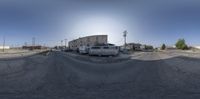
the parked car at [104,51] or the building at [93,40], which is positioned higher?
the building at [93,40]

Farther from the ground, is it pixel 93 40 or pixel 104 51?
pixel 93 40

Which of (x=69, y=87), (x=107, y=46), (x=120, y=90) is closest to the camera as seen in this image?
(x=120, y=90)

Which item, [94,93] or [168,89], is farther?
[168,89]

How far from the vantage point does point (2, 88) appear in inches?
338

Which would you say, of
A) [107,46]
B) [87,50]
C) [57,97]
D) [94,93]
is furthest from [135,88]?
[87,50]

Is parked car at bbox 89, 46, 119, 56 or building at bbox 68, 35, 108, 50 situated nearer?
building at bbox 68, 35, 108, 50

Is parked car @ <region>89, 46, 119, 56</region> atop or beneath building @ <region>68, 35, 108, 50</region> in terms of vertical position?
beneath

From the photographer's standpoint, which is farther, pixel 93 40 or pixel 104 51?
pixel 93 40

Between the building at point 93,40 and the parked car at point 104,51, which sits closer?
the building at point 93,40

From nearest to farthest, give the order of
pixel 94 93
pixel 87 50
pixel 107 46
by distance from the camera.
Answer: pixel 94 93 → pixel 107 46 → pixel 87 50

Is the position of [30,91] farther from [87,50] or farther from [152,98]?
[87,50]

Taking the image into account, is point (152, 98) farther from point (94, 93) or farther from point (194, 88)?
point (194, 88)

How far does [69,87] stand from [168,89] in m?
2.85

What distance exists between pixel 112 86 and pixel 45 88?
1.99m
